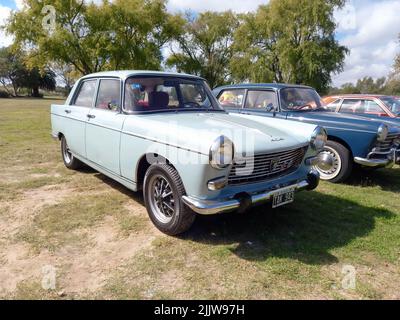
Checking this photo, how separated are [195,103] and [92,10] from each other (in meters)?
21.9

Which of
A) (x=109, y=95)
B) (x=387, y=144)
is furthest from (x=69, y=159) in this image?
(x=387, y=144)

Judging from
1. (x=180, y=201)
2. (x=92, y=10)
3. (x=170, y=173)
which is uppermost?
(x=92, y=10)

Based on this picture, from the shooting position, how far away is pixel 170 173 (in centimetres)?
337

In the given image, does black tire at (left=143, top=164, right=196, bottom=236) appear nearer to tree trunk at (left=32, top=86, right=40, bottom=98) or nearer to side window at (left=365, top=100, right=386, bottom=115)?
side window at (left=365, top=100, right=386, bottom=115)

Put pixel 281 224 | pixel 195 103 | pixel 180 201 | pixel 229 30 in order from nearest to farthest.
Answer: pixel 180 201
pixel 281 224
pixel 195 103
pixel 229 30

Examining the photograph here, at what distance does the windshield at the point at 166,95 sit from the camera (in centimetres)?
423

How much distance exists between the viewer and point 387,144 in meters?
5.85

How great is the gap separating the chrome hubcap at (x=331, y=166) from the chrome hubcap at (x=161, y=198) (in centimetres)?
349

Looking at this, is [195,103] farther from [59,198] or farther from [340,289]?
[340,289]

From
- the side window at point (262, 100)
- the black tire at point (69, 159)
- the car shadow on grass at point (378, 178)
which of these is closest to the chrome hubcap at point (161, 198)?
the black tire at point (69, 159)

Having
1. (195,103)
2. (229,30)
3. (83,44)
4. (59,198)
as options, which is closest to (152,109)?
(195,103)

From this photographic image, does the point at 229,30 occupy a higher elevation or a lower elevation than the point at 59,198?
higher

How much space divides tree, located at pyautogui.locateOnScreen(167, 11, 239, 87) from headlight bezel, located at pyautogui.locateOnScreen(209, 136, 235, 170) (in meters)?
34.6
